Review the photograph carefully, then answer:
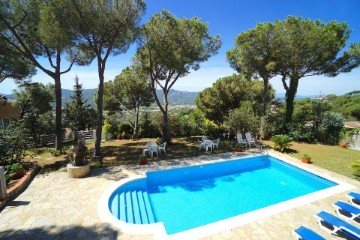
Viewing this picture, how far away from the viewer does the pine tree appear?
21516 millimetres

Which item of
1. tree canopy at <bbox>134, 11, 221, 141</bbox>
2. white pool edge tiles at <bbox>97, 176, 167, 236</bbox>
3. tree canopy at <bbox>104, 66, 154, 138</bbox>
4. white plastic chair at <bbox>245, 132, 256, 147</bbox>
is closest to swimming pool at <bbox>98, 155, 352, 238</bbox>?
white pool edge tiles at <bbox>97, 176, 167, 236</bbox>

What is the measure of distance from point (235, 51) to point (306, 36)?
4.83 m

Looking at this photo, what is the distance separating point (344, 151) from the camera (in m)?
12.8

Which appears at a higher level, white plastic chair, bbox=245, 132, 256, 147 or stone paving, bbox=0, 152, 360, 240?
white plastic chair, bbox=245, 132, 256, 147

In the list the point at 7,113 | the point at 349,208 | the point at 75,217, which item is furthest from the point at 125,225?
the point at 7,113

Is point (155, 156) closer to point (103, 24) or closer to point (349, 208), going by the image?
point (103, 24)

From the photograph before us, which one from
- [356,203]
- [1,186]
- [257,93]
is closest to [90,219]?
[1,186]

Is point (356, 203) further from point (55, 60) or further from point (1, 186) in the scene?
point (55, 60)

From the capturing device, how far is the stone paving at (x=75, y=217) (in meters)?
4.89

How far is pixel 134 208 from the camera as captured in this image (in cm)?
683

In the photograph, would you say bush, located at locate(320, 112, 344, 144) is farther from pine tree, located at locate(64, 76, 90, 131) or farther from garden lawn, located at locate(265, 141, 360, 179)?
pine tree, located at locate(64, 76, 90, 131)

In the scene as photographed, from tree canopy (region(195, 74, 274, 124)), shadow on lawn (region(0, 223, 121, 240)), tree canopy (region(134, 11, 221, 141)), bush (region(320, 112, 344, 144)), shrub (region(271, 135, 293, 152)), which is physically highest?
tree canopy (region(134, 11, 221, 141))

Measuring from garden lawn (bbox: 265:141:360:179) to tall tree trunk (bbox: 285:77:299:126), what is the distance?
2862mm

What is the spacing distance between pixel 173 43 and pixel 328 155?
435 inches
